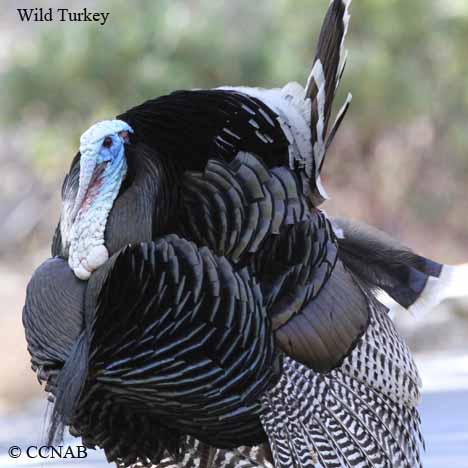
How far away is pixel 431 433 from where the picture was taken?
5484 millimetres

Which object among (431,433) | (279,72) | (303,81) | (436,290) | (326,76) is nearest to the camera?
(326,76)

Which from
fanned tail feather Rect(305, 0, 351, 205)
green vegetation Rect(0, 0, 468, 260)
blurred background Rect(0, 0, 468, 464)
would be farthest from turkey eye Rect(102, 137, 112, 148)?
green vegetation Rect(0, 0, 468, 260)

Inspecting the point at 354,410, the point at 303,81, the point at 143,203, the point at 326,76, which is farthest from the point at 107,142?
the point at 303,81

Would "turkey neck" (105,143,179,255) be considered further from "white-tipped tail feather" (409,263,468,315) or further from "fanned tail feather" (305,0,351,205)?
"white-tipped tail feather" (409,263,468,315)

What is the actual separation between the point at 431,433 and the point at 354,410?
1923 millimetres

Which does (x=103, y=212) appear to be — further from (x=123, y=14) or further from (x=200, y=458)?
(x=123, y=14)

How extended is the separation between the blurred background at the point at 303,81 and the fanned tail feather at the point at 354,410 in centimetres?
385

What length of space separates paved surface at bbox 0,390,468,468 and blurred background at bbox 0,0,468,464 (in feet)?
4.57

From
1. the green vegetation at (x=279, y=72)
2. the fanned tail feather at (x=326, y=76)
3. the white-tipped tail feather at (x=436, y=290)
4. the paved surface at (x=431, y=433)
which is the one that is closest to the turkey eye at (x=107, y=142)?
the fanned tail feather at (x=326, y=76)

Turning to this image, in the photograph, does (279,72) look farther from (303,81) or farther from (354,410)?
(354,410)

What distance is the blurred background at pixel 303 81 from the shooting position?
8.94 m

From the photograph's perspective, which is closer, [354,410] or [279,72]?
[354,410]

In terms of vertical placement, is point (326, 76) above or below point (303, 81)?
below

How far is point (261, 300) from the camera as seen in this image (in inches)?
134
